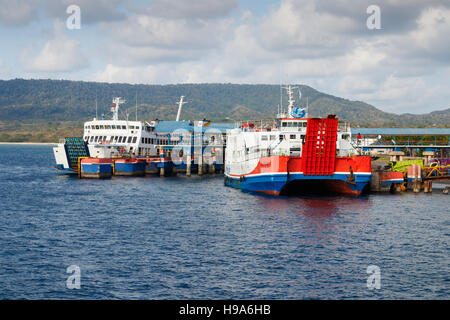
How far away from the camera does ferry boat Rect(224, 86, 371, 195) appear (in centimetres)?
5388

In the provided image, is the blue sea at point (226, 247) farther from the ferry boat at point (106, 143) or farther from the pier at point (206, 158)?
the ferry boat at point (106, 143)

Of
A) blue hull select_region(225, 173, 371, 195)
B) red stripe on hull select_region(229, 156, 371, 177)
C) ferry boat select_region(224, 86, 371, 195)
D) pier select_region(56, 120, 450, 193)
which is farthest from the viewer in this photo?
pier select_region(56, 120, 450, 193)

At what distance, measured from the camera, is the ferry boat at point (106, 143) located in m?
88.4

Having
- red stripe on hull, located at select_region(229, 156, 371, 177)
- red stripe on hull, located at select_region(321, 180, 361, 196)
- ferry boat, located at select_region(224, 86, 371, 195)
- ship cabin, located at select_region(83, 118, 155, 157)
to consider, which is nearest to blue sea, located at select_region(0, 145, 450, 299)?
red stripe on hull, located at select_region(321, 180, 361, 196)

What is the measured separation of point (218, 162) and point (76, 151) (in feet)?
104

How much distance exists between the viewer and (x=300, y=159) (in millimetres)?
53969

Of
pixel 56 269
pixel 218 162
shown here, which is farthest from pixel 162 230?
pixel 218 162

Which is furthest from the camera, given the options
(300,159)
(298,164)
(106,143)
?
(106,143)

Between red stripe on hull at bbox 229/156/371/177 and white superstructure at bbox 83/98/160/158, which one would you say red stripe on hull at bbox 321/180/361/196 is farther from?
Answer: white superstructure at bbox 83/98/160/158

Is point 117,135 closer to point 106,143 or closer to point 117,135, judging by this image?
point 117,135

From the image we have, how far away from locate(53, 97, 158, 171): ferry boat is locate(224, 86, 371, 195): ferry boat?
32976 mm

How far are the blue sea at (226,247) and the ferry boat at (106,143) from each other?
1172 inches

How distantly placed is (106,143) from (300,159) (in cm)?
5056

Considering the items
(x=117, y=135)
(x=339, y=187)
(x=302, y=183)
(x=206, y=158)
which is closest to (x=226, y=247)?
(x=302, y=183)
